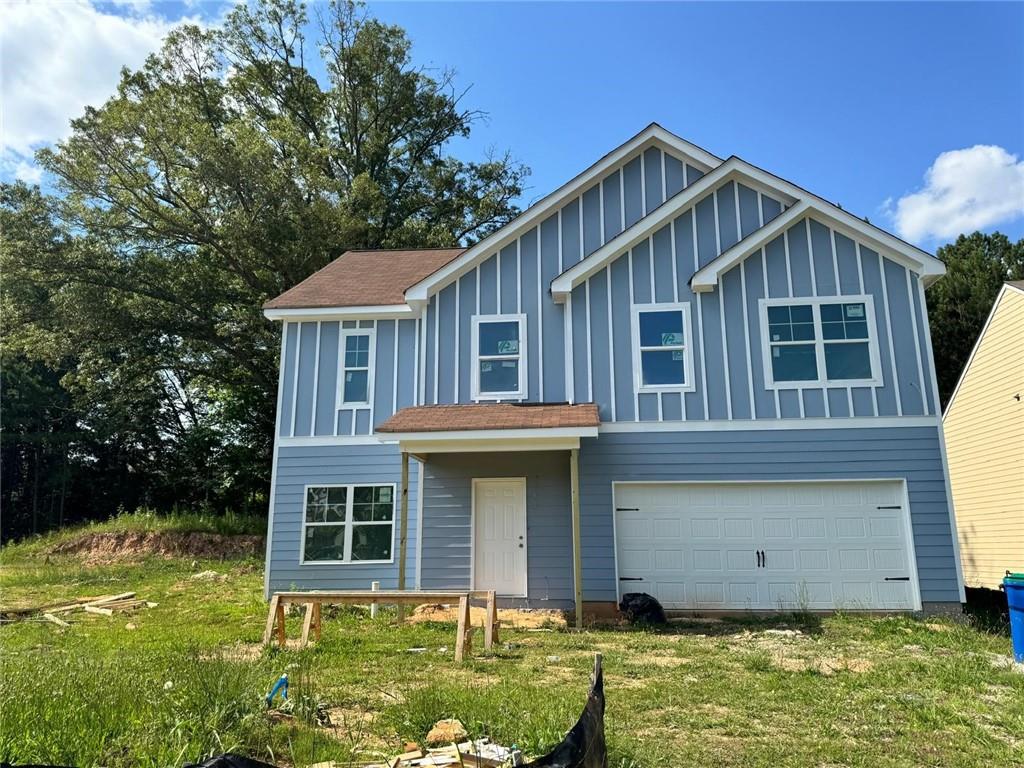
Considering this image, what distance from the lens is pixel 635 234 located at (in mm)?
12203

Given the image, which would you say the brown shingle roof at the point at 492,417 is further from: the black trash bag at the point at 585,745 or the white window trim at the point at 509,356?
the black trash bag at the point at 585,745

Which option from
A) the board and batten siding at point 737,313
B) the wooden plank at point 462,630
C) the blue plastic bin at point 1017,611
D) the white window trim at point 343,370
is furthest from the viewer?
the white window trim at point 343,370

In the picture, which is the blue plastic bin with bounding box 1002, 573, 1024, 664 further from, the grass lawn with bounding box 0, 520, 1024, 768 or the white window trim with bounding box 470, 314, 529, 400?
the white window trim with bounding box 470, 314, 529, 400

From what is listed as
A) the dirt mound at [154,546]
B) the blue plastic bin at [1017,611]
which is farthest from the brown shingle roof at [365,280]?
the blue plastic bin at [1017,611]

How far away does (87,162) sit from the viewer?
21328 mm

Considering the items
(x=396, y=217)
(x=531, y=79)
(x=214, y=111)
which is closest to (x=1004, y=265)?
(x=531, y=79)

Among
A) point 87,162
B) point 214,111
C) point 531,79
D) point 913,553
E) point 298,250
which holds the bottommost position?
point 913,553

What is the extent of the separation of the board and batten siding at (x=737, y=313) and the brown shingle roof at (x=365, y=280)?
3.89 m

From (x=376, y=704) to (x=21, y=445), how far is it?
1166 inches

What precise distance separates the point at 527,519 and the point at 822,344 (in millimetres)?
5875

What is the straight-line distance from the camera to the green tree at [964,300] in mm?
23141

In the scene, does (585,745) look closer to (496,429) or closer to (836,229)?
(496,429)

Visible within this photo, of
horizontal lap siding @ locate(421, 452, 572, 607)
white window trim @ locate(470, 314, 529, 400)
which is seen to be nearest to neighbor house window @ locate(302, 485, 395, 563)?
horizontal lap siding @ locate(421, 452, 572, 607)

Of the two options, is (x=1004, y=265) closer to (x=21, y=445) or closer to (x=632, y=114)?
(x=632, y=114)
